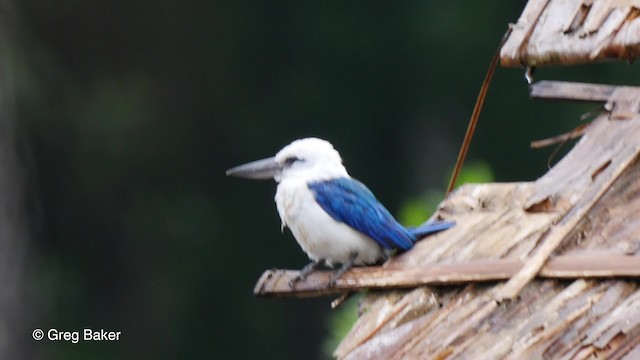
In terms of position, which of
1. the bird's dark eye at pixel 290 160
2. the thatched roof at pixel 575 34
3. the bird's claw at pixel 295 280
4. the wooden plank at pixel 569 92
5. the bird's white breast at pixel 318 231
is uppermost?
the thatched roof at pixel 575 34

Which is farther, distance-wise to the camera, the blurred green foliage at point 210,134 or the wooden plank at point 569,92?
the blurred green foliage at point 210,134

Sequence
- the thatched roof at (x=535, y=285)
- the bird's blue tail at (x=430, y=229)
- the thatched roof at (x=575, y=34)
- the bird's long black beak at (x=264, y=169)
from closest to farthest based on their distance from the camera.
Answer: the thatched roof at (x=535, y=285) → the thatched roof at (x=575, y=34) → the bird's blue tail at (x=430, y=229) → the bird's long black beak at (x=264, y=169)

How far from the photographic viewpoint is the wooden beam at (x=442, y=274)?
4.53m

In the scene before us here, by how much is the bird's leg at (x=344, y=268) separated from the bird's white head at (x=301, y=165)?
1.20 feet

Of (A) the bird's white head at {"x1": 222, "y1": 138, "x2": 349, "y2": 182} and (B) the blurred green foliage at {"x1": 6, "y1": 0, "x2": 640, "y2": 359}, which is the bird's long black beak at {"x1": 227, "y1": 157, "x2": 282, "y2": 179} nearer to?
(A) the bird's white head at {"x1": 222, "y1": 138, "x2": 349, "y2": 182}

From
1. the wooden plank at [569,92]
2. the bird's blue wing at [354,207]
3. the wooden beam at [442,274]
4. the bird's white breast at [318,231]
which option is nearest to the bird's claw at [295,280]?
the wooden beam at [442,274]

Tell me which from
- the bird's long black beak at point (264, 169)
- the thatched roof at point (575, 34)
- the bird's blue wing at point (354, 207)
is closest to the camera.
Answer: the thatched roof at point (575, 34)

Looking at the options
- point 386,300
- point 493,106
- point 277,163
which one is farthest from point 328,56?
point 386,300

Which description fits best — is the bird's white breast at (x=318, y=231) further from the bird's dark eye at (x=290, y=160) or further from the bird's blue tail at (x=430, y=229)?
the bird's blue tail at (x=430, y=229)

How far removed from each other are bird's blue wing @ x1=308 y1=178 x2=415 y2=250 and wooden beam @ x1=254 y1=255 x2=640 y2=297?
366 mm

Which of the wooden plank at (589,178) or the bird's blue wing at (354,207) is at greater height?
the wooden plank at (589,178)

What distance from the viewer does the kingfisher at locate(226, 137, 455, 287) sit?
5660mm

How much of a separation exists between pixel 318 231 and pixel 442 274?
1.08 meters

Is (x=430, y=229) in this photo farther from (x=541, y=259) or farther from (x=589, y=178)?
(x=541, y=259)
